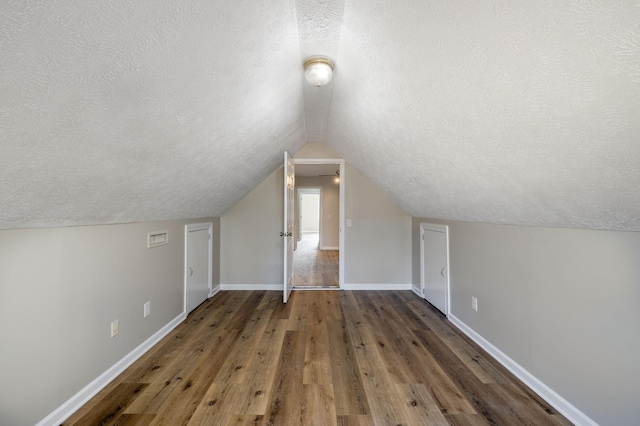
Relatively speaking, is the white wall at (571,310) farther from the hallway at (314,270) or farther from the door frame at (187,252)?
the door frame at (187,252)

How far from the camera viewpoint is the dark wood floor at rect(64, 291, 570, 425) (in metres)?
1.55

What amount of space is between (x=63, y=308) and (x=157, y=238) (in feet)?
3.19

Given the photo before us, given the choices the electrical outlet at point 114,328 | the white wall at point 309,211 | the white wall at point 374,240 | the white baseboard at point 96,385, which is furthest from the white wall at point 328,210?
the electrical outlet at point 114,328

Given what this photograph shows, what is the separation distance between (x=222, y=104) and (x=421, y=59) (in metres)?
1.10

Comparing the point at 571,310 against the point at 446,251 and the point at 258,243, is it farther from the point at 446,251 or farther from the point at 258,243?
the point at 258,243

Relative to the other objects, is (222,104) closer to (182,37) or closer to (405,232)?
(182,37)

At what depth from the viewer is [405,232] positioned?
161 inches

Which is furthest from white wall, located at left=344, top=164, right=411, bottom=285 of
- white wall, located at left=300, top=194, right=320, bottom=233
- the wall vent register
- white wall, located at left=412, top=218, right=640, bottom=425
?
white wall, located at left=300, top=194, right=320, bottom=233

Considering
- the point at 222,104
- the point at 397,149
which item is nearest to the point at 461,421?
the point at 397,149

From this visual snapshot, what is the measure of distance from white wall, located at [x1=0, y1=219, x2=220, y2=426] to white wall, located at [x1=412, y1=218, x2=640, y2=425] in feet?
9.14

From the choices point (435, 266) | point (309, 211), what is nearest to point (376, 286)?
point (435, 266)

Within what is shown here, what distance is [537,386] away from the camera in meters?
1.75

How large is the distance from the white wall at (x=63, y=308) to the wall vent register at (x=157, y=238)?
0.22 ft

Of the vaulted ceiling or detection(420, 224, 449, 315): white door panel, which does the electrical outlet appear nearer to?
the vaulted ceiling
